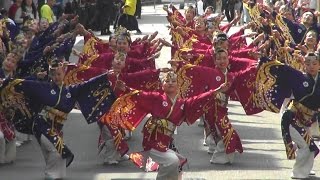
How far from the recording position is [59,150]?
892 cm

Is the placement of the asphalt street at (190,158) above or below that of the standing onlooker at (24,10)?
below

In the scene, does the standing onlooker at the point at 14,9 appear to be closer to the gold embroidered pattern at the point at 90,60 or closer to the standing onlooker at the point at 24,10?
the standing onlooker at the point at 24,10

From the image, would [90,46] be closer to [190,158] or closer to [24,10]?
[190,158]

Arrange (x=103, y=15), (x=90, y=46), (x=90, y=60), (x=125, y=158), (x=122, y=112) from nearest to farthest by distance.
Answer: (x=122, y=112) < (x=125, y=158) < (x=90, y=60) < (x=90, y=46) < (x=103, y=15)

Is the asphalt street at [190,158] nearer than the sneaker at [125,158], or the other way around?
the asphalt street at [190,158]

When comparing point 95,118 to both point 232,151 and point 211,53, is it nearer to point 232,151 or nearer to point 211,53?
point 232,151

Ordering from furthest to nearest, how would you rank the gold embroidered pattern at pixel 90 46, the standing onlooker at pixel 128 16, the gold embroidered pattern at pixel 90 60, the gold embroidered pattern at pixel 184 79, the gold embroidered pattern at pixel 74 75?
the standing onlooker at pixel 128 16
the gold embroidered pattern at pixel 90 46
the gold embroidered pattern at pixel 90 60
the gold embroidered pattern at pixel 74 75
the gold embroidered pattern at pixel 184 79

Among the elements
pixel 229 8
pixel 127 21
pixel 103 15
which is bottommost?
pixel 229 8

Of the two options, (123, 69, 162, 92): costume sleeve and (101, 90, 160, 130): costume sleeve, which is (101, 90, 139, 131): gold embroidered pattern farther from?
(123, 69, 162, 92): costume sleeve

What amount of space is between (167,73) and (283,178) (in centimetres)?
175

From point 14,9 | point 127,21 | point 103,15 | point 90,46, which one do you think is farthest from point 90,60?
point 103,15

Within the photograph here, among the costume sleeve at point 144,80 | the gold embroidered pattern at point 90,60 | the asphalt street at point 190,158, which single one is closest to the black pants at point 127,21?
the asphalt street at point 190,158

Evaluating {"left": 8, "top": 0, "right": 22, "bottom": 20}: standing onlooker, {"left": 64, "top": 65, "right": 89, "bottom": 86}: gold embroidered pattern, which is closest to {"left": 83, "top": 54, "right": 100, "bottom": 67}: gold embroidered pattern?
→ {"left": 64, "top": 65, "right": 89, "bottom": 86}: gold embroidered pattern

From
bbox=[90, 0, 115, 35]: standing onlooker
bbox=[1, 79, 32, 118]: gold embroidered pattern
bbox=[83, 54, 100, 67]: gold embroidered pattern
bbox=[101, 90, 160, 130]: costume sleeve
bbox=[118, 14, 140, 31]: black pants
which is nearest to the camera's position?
bbox=[101, 90, 160, 130]: costume sleeve
